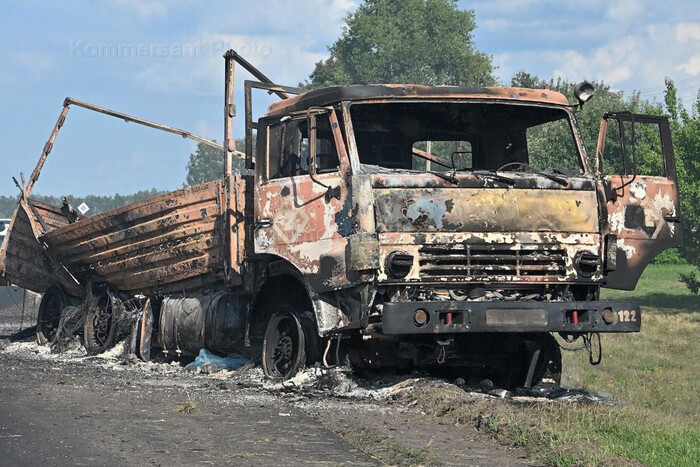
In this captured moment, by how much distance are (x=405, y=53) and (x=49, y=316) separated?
65292 mm

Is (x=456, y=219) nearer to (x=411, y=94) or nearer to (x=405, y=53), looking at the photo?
(x=411, y=94)

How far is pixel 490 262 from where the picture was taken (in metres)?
9.30

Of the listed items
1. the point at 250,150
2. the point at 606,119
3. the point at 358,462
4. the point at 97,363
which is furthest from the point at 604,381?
the point at 358,462

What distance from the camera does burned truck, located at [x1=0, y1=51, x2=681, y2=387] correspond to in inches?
361

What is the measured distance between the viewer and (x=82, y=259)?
14406 mm

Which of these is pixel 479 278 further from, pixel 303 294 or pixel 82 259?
pixel 82 259

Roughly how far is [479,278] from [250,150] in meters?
3.18

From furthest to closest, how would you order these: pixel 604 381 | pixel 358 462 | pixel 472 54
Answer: pixel 472 54
pixel 604 381
pixel 358 462

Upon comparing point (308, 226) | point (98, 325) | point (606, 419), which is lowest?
point (606, 419)

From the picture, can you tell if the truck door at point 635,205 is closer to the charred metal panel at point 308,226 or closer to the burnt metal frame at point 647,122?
the burnt metal frame at point 647,122

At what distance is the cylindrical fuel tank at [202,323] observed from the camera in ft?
39.7

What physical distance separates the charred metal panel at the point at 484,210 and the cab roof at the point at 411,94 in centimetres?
103

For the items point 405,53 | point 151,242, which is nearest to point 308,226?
point 151,242

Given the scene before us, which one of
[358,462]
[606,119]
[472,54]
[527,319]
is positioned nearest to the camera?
[358,462]
